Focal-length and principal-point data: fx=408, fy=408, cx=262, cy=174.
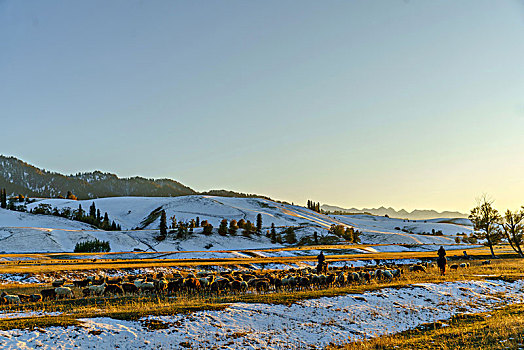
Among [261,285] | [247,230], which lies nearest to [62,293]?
[261,285]

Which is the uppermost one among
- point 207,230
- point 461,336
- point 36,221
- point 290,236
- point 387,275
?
point 36,221

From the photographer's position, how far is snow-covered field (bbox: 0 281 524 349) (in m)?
16.5

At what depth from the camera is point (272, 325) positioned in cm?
1994

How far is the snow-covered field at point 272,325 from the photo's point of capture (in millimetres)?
16500

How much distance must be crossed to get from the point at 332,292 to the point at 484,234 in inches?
2326

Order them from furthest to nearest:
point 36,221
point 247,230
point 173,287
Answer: point 36,221
point 247,230
point 173,287

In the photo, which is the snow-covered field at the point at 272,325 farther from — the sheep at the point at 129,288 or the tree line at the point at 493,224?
the tree line at the point at 493,224

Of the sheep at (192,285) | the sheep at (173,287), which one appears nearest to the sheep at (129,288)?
the sheep at (173,287)

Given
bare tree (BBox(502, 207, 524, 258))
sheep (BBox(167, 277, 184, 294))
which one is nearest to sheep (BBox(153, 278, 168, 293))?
sheep (BBox(167, 277, 184, 294))

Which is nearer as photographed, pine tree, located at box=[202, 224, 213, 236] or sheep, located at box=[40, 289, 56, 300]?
sheep, located at box=[40, 289, 56, 300]

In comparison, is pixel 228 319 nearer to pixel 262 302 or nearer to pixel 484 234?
pixel 262 302

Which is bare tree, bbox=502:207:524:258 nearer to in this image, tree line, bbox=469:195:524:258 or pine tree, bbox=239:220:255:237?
tree line, bbox=469:195:524:258

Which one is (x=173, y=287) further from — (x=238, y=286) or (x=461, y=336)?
(x=461, y=336)

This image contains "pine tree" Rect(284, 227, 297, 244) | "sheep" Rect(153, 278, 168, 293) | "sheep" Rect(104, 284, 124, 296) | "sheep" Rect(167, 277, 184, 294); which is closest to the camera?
"sheep" Rect(104, 284, 124, 296)
